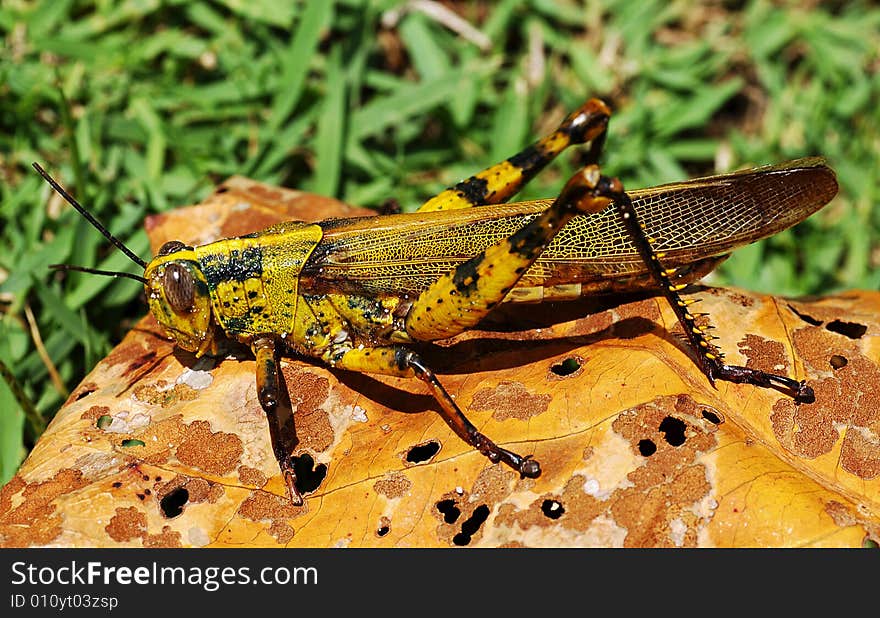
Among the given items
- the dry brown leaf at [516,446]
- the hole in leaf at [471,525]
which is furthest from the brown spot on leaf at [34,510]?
the hole in leaf at [471,525]

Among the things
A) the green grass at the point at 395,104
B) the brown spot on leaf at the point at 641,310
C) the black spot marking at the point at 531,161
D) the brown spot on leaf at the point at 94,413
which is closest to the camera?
the brown spot on leaf at the point at 94,413

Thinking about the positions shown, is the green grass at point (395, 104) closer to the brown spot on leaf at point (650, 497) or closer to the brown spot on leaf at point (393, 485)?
the brown spot on leaf at point (393, 485)

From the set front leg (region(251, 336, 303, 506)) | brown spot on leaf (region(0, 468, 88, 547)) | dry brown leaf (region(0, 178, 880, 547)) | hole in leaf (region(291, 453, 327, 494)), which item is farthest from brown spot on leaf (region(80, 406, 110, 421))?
hole in leaf (region(291, 453, 327, 494))

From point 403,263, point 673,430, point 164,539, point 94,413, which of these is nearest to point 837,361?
point 673,430

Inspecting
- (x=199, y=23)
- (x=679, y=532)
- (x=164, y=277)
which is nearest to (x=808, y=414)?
(x=679, y=532)

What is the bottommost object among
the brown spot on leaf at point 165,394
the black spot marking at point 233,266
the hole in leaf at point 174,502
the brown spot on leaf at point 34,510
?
the hole in leaf at point 174,502

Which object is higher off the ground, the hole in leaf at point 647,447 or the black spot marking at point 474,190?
the black spot marking at point 474,190

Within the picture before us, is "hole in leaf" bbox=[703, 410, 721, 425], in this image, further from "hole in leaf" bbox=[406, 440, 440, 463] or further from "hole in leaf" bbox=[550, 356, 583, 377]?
"hole in leaf" bbox=[406, 440, 440, 463]
